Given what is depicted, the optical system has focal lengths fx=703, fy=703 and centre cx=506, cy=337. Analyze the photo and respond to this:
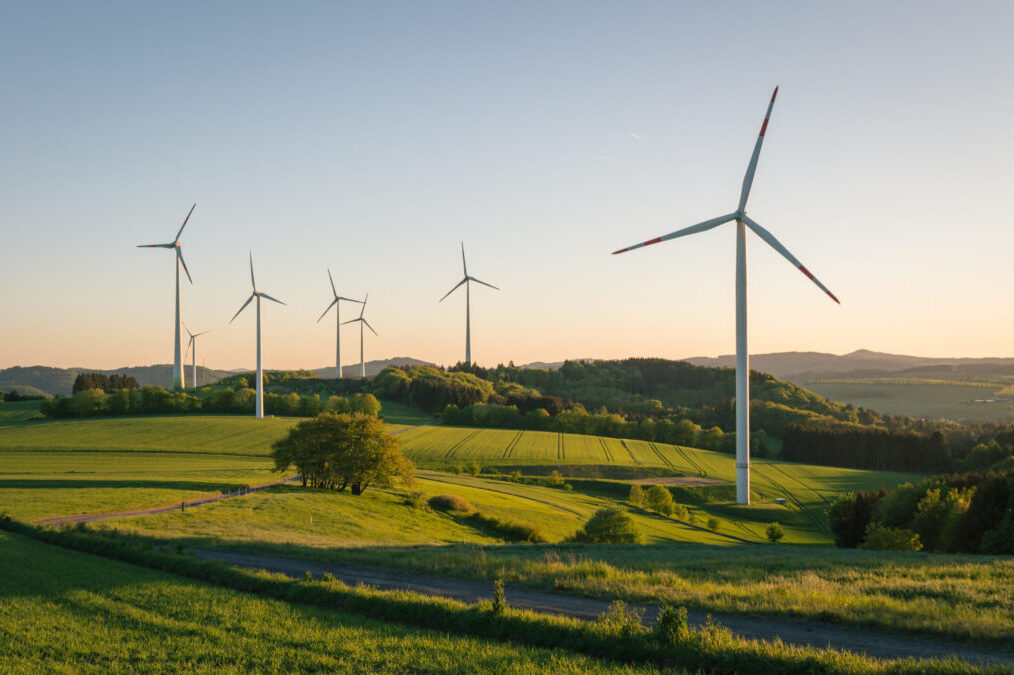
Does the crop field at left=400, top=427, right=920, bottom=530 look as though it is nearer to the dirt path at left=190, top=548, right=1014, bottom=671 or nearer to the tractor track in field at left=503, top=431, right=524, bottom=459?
the tractor track in field at left=503, top=431, right=524, bottom=459

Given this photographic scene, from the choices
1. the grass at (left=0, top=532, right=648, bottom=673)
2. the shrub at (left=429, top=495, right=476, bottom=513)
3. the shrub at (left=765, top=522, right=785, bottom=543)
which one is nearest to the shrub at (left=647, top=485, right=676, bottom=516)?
the shrub at (left=765, top=522, right=785, bottom=543)

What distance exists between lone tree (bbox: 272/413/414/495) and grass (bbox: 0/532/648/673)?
5055 cm

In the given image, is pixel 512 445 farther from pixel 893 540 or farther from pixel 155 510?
pixel 155 510

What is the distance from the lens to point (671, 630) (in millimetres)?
15086

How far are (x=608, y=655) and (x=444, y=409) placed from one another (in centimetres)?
18422

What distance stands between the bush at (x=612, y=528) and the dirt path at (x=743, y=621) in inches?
1629

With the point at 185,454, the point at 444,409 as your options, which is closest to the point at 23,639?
the point at 185,454

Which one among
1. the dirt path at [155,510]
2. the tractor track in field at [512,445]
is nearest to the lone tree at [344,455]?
the dirt path at [155,510]

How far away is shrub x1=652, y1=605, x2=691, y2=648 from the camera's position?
1491cm

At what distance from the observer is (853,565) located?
28.7m

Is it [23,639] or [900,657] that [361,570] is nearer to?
[23,639]

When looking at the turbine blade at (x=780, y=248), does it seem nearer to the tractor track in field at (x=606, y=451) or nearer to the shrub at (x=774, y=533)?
the shrub at (x=774, y=533)

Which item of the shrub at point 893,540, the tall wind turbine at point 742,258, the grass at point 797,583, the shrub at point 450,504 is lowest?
the shrub at point 893,540

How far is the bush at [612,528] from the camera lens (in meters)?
64.8
